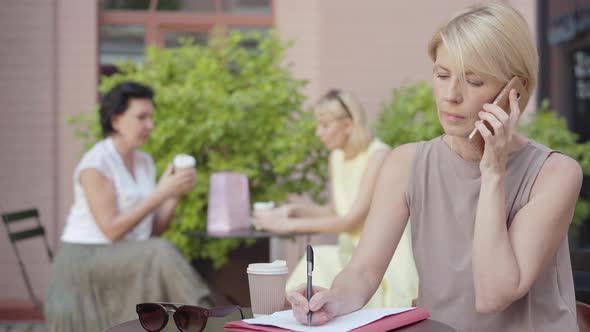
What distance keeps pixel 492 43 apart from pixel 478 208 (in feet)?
1.23

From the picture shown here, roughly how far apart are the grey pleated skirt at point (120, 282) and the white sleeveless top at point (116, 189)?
0.16 metres

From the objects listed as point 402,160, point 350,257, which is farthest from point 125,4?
point 402,160

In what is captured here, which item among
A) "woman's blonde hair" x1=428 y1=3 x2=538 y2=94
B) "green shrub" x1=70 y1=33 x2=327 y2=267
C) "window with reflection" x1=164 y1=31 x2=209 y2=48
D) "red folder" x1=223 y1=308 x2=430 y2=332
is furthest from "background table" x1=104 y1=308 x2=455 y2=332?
"window with reflection" x1=164 y1=31 x2=209 y2=48

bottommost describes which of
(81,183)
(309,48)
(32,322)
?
(32,322)

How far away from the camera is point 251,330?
1.83m

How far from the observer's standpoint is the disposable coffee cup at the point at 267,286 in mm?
2049

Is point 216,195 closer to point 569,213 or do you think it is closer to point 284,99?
point 284,99

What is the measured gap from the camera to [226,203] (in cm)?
482

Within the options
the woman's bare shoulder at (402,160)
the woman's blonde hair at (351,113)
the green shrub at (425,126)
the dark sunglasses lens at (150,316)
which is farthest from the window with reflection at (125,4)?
the dark sunglasses lens at (150,316)

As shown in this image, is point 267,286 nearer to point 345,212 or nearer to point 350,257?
point 350,257

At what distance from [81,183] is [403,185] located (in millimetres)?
2435

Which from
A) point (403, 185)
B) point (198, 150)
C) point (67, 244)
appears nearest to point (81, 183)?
point (67, 244)

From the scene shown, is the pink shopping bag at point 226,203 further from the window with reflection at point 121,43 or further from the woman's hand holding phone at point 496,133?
the woman's hand holding phone at point 496,133

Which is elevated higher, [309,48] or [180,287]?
[309,48]
